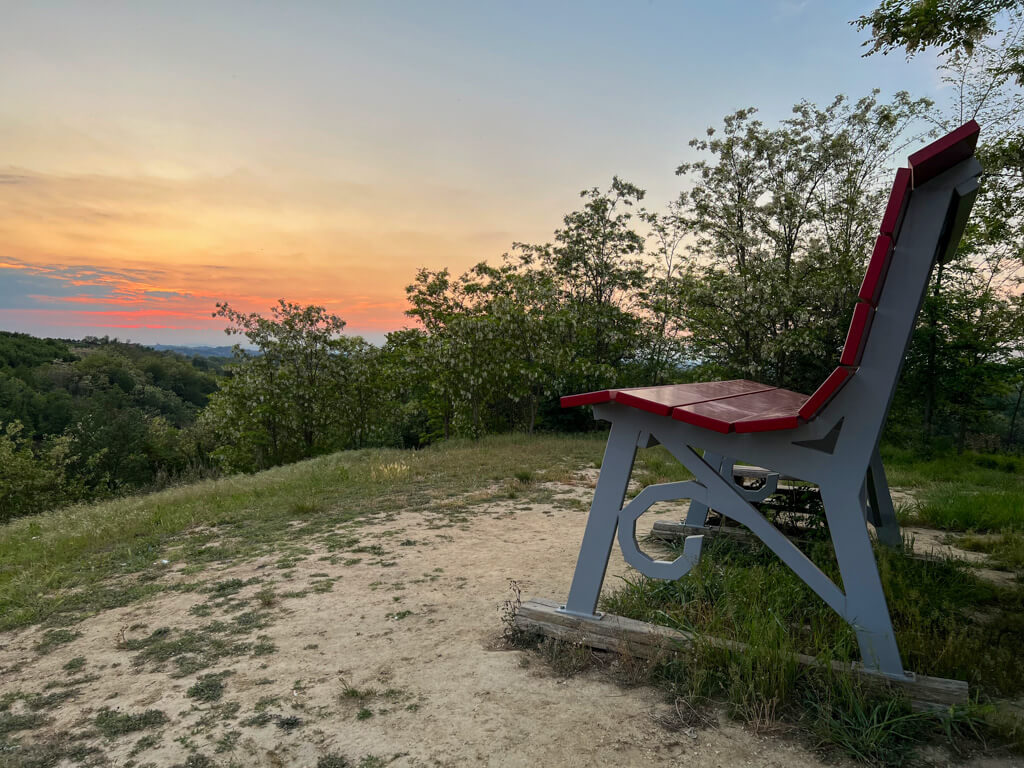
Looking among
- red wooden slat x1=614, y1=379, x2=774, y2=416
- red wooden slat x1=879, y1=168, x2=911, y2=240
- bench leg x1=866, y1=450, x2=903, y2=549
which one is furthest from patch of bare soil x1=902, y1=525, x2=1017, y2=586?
red wooden slat x1=879, y1=168, x2=911, y2=240

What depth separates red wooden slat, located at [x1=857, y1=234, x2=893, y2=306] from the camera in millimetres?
2332

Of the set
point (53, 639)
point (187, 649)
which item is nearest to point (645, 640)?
point (187, 649)

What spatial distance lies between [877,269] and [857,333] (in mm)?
268

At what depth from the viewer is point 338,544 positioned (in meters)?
5.63

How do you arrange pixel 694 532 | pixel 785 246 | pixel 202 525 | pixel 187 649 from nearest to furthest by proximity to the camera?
pixel 187 649 < pixel 694 532 < pixel 202 525 < pixel 785 246

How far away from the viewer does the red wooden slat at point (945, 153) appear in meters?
2.17

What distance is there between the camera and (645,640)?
2.97 metres

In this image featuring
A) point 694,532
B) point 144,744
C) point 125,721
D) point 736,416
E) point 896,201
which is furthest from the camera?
point 694,532

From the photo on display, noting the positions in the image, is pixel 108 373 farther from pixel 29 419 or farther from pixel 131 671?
pixel 131 671

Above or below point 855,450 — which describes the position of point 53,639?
below

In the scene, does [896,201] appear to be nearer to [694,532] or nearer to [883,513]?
[883,513]

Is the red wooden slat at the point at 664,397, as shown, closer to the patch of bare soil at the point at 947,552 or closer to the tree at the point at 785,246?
the patch of bare soil at the point at 947,552

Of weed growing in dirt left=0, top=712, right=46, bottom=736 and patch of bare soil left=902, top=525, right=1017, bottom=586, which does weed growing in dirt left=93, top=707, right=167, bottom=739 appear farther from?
patch of bare soil left=902, top=525, right=1017, bottom=586

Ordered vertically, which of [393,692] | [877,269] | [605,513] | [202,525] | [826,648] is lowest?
[202,525]
